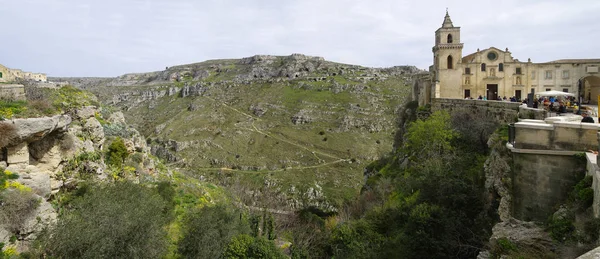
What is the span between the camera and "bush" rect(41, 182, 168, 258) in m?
11.4

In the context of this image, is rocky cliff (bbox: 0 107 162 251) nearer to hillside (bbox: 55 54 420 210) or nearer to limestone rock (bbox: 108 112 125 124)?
limestone rock (bbox: 108 112 125 124)

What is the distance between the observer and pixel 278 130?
79250 mm

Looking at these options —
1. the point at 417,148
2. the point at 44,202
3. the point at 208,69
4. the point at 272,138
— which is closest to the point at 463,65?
the point at 417,148

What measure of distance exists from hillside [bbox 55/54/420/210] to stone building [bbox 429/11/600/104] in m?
25.6

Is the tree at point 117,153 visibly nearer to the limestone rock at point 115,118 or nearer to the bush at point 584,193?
the limestone rock at point 115,118

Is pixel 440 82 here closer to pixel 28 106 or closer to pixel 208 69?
pixel 28 106

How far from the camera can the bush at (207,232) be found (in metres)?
17.1

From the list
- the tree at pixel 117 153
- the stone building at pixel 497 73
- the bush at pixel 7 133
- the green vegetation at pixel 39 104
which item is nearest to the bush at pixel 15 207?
the bush at pixel 7 133

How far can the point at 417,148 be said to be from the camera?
27875mm

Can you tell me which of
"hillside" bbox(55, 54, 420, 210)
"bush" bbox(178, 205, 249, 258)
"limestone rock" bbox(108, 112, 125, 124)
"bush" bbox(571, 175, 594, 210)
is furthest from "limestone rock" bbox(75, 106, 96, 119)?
"bush" bbox(571, 175, 594, 210)

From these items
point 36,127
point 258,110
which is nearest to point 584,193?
point 36,127

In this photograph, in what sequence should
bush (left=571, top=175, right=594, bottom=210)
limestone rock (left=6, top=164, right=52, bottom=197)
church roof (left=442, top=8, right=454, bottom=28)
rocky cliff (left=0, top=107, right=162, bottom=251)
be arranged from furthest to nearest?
church roof (left=442, top=8, right=454, bottom=28)
limestone rock (left=6, top=164, right=52, bottom=197)
rocky cliff (left=0, top=107, right=162, bottom=251)
bush (left=571, top=175, right=594, bottom=210)

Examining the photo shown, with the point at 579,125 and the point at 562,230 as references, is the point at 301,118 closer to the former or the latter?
the point at 579,125

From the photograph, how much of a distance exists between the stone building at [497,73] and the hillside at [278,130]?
25576mm
